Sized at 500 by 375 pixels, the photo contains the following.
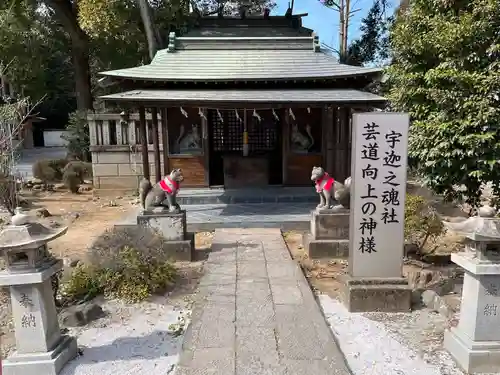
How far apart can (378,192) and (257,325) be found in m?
2.25

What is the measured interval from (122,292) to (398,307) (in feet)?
12.3

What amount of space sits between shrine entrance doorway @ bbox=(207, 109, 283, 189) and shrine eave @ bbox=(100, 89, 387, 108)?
6.59ft

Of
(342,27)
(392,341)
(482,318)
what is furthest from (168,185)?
(342,27)

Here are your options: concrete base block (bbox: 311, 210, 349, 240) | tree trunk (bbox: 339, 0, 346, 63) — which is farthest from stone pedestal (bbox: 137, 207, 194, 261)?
tree trunk (bbox: 339, 0, 346, 63)

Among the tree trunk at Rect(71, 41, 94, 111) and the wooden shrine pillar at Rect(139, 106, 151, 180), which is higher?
the tree trunk at Rect(71, 41, 94, 111)

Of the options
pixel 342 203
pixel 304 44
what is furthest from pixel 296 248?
pixel 304 44

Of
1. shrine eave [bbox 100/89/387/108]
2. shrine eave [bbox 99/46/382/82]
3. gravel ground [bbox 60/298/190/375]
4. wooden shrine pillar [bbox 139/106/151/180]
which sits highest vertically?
shrine eave [bbox 99/46/382/82]

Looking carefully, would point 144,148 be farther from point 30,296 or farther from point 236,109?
point 30,296

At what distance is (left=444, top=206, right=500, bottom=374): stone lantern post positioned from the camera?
3.88 meters

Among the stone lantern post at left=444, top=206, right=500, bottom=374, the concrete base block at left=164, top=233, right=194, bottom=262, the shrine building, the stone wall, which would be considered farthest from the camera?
the stone wall

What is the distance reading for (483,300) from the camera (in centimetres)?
393

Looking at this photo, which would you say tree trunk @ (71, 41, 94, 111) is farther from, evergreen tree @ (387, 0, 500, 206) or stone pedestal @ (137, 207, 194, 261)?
evergreen tree @ (387, 0, 500, 206)

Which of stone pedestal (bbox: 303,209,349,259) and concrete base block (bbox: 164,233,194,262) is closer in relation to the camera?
concrete base block (bbox: 164,233,194,262)

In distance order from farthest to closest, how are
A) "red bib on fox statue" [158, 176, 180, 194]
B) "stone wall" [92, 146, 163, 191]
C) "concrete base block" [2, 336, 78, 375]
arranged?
"stone wall" [92, 146, 163, 191], "red bib on fox statue" [158, 176, 180, 194], "concrete base block" [2, 336, 78, 375]
